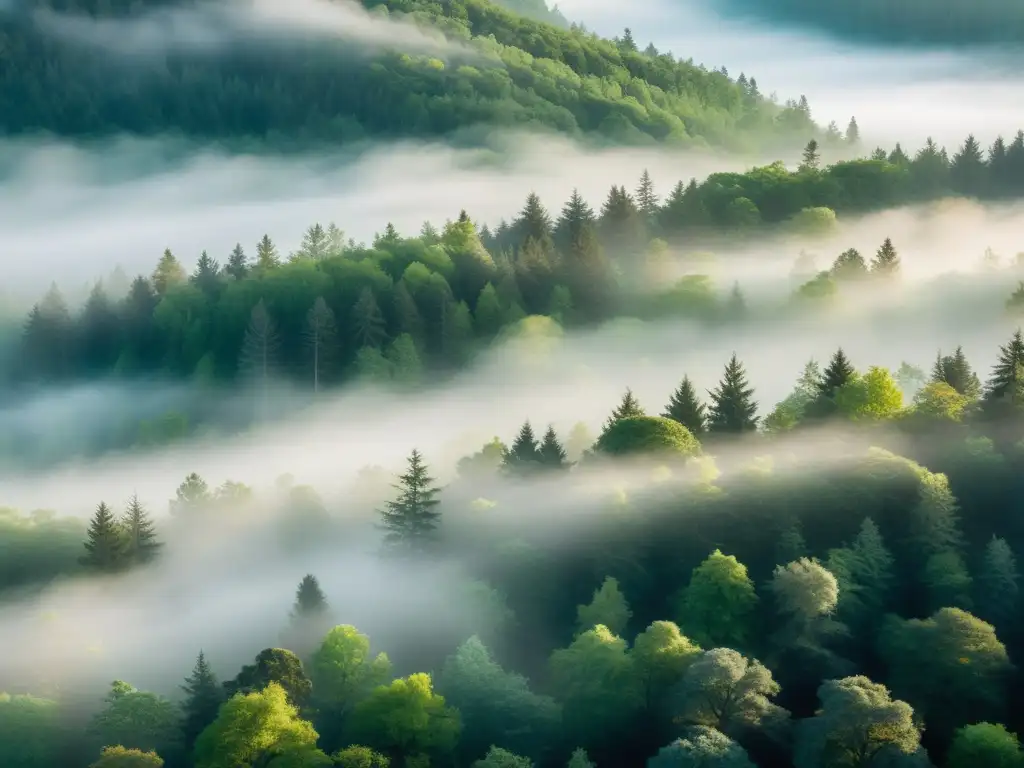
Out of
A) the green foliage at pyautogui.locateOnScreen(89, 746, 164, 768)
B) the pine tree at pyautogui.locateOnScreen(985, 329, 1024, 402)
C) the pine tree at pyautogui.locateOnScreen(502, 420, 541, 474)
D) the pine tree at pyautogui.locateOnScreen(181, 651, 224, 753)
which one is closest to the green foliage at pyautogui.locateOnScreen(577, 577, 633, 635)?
the pine tree at pyautogui.locateOnScreen(502, 420, 541, 474)

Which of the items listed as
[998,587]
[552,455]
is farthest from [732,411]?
[998,587]

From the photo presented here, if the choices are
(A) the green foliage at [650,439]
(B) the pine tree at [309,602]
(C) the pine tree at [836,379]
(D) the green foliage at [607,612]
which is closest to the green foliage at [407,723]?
(D) the green foliage at [607,612]

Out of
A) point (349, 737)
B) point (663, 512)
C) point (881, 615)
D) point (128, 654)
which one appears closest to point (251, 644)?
point (128, 654)

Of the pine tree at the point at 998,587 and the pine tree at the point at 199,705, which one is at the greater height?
the pine tree at the point at 998,587

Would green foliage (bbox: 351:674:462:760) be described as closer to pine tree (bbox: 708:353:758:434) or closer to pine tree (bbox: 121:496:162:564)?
pine tree (bbox: 121:496:162:564)

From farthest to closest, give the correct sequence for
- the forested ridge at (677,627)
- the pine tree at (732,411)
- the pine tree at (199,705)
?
the pine tree at (732,411) → the pine tree at (199,705) → the forested ridge at (677,627)

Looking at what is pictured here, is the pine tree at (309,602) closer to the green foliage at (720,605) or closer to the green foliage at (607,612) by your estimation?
the green foliage at (607,612)

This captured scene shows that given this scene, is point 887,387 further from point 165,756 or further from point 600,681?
point 165,756
